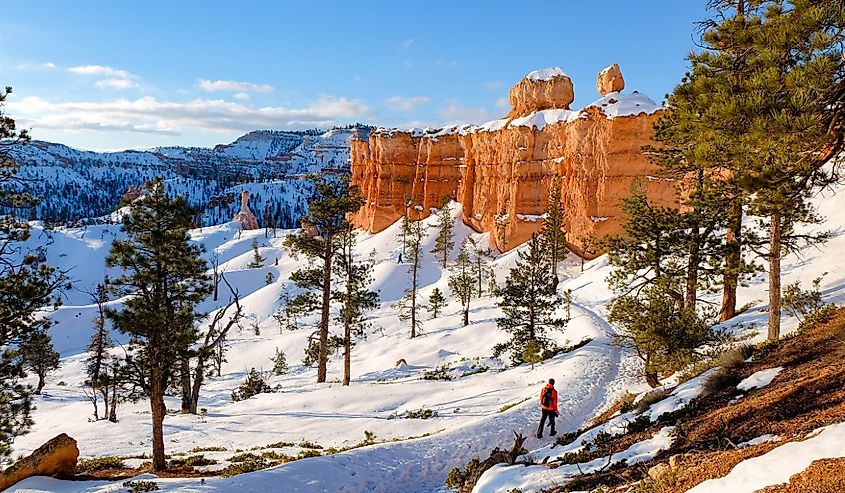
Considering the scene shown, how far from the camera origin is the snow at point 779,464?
15.9ft

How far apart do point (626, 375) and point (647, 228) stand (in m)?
7.78

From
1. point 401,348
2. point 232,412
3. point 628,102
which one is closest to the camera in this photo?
point 232,412

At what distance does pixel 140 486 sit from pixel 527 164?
59747mm

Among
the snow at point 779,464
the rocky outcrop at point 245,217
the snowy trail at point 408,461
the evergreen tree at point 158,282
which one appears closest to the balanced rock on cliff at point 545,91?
the snowy trail at point 408,461

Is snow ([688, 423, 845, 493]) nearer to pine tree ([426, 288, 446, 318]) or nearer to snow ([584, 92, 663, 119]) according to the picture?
pine tree ([426, 288, 446, 318])

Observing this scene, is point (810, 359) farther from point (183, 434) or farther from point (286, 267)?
point (286, 267)

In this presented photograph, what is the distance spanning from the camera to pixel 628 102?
53875 mm

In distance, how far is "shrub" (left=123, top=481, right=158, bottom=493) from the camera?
10.9 meters

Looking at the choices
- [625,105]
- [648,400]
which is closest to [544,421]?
[648,400]

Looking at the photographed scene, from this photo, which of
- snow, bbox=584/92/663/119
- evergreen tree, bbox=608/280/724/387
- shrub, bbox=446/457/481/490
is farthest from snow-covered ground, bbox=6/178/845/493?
snow, bbox=584/92/663/119

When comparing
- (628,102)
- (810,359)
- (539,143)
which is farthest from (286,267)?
(810,359)

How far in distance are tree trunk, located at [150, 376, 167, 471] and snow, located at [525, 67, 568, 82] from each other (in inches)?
2504

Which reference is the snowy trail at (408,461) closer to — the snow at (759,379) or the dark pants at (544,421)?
the dark pants at (544,421)

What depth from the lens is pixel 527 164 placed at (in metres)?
64.9
